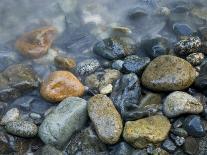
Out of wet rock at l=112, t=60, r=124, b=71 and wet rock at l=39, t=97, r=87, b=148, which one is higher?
wet rock at l=112, t=60, r=124, b=71

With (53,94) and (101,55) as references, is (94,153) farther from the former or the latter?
(101,55)

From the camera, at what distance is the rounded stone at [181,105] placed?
4.75 metres

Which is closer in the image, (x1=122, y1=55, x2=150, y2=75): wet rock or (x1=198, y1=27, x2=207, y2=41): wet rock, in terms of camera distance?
(x1=122, y1=55, x2=150, y2=75): wet rock

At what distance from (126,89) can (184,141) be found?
1024mm

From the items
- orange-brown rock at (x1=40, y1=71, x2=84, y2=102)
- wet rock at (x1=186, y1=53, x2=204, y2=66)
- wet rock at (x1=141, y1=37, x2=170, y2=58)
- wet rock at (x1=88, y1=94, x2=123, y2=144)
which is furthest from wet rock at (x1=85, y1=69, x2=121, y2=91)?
wet rock at (x1=186, y1=53, x2=204, y2=66)

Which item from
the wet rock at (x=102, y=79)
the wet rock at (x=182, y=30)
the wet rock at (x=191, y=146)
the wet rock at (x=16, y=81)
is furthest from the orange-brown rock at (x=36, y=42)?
the wet rock at (x=191, y=146)

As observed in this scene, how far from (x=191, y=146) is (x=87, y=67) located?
72.5 inches

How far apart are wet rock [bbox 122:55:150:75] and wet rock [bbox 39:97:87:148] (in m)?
0.84

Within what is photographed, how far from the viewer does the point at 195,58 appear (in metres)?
5.42

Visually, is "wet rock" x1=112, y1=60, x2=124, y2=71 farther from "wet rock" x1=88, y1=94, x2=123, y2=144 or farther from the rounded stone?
the rounded stone

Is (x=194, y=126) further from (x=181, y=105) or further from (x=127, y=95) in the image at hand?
(x=127, y=95)

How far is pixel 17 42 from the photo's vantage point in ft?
20.1

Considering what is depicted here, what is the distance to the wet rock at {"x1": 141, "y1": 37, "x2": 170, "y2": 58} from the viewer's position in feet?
18.5

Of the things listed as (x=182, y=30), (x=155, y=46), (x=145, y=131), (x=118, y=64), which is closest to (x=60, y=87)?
(x=118, y=64)
